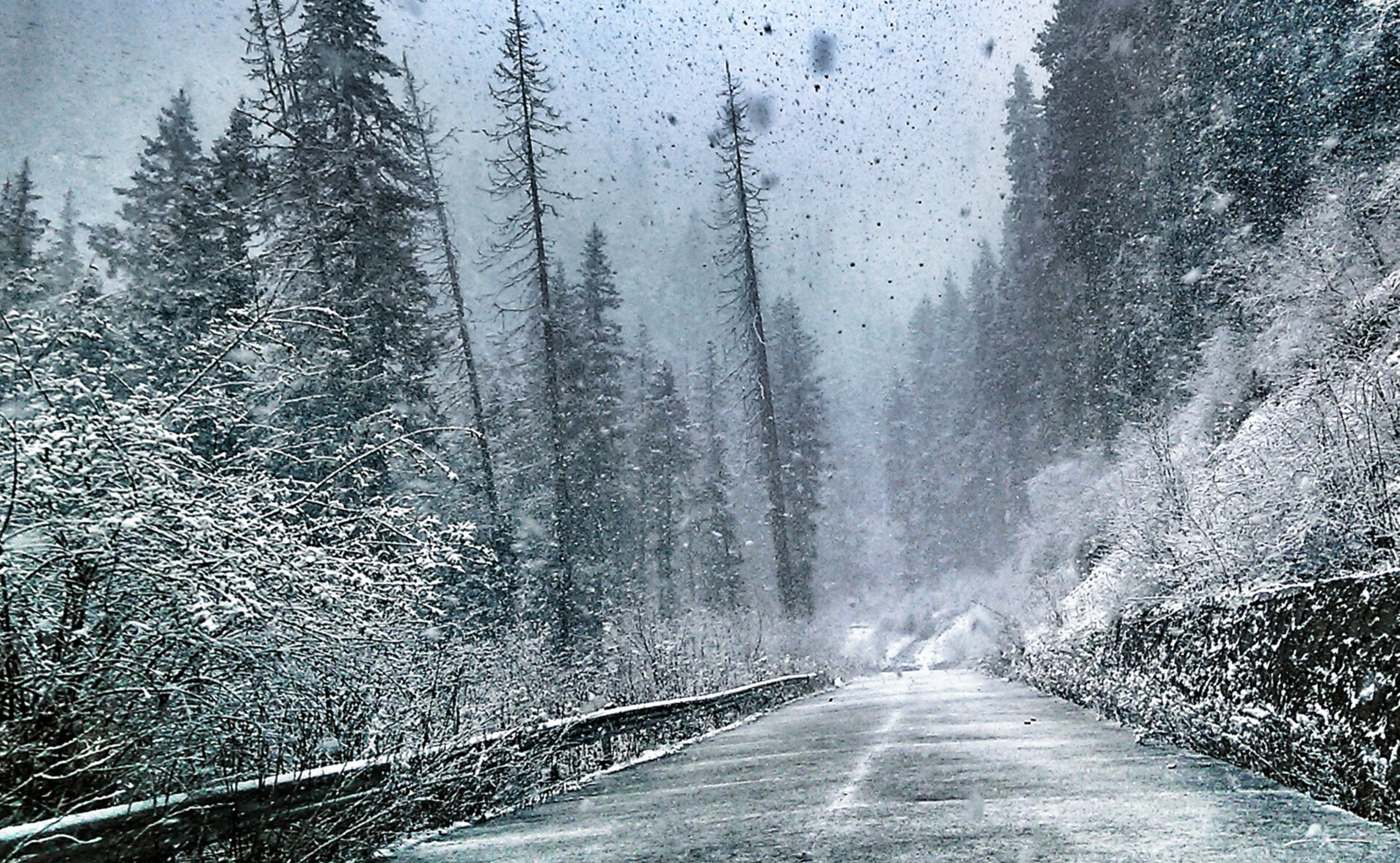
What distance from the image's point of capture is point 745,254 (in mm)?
41438

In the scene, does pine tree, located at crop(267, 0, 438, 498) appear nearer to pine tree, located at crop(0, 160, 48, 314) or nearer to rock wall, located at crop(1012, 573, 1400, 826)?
pine tree, located at crop(0, 160, 48, 314)

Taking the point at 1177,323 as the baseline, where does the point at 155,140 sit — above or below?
above

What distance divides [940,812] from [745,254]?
3445cm

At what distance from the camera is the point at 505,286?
3328 cm

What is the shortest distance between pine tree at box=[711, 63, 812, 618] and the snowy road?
2592 cm

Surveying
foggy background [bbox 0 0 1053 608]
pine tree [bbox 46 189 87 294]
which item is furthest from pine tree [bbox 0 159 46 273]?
foggy background [bbox 0 0 1053 608]

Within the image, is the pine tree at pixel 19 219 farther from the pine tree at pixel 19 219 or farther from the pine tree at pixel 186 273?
the pine tree at pixel 186 273

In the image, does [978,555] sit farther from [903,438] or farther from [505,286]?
[505,286]

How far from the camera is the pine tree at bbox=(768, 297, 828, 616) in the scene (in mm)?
58375

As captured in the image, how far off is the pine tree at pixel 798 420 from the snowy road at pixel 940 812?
3859cm

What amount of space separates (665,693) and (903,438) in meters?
70.8

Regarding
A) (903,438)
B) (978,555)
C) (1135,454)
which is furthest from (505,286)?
(903,438)

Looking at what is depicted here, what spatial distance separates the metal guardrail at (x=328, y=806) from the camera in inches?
207

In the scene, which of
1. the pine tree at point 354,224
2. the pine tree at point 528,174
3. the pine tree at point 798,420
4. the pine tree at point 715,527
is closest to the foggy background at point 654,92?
the pine tree at point 528,174
